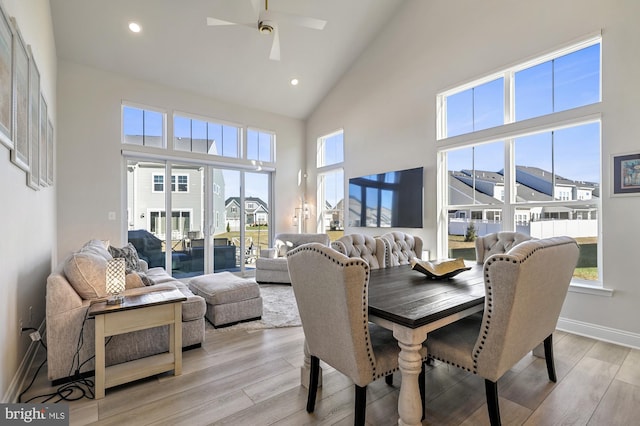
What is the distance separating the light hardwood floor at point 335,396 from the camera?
1.77m

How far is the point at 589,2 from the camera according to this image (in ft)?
9.88

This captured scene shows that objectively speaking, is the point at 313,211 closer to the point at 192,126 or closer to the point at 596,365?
the point at 192,126

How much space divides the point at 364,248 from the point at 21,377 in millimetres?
2739

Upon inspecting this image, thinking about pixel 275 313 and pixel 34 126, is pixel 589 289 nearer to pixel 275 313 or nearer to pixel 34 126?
pixel 275 313

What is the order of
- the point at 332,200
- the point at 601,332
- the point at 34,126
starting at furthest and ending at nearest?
the point at 332,200, the point at 601,332, the point at 34,126

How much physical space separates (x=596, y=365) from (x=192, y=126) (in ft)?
20.9

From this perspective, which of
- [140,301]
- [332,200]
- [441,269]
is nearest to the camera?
[140,301]

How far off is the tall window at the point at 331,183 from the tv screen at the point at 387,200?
0.54 m

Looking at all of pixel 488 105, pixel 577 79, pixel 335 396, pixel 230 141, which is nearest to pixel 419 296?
pixel 335 396

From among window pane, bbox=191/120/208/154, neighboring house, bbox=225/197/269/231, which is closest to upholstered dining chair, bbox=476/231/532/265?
neighboring house, bbox=225/197/269/231

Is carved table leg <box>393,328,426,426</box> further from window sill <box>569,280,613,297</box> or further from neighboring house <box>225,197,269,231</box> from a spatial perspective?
neighboring house <box>225,197,269,231</box>

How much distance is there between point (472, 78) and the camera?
13.1 ft

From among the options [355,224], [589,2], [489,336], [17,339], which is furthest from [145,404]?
[589,2]

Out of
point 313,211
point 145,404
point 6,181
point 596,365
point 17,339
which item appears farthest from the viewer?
point 313,211
